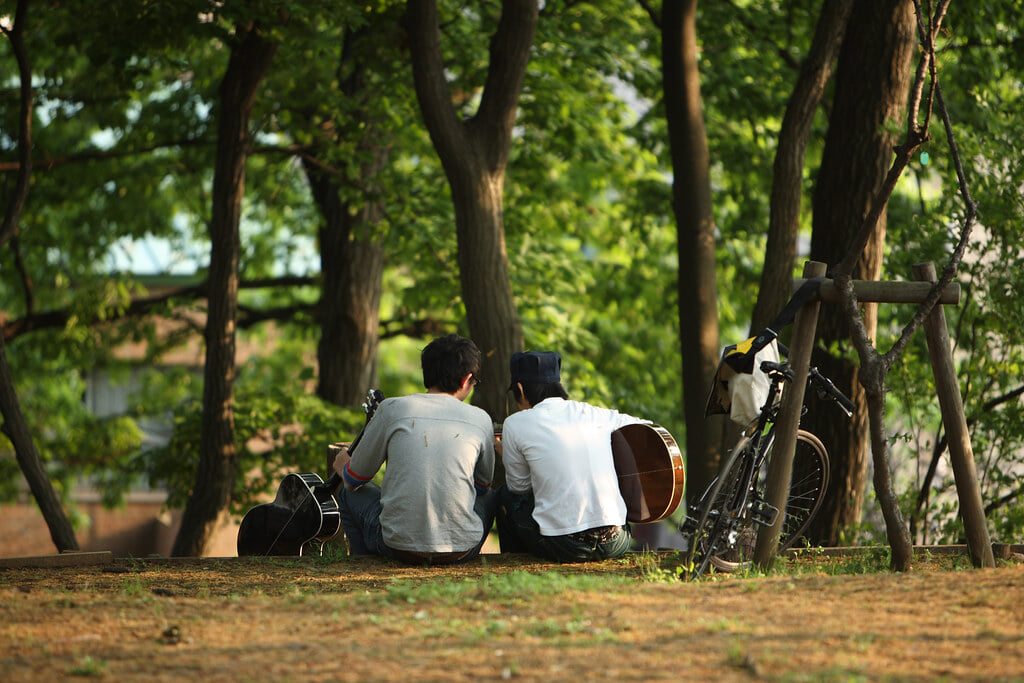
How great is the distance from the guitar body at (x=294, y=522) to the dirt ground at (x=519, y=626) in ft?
2.61

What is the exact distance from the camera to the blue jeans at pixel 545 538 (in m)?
6.18

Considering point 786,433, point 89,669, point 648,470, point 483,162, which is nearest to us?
point 89,669

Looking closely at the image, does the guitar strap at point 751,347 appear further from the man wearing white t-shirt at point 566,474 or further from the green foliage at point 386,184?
the green foliage at point 386,184

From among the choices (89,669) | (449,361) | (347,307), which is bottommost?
(89,669)

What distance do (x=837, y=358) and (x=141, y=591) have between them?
5064 millimetres

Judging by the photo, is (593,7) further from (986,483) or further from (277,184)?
(986,483)

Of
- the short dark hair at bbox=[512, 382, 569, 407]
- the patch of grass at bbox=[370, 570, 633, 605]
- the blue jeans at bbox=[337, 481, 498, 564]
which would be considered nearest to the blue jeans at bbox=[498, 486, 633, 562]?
the blue jeans at bbox=[337, 481, 498, 564]

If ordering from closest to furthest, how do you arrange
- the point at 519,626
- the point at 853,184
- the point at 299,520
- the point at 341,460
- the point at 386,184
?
the point at 519,626
the point at 299,520
the point at 341,460
the point at 853,184
the point at 386,184

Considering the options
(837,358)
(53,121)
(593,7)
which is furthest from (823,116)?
(53,121)

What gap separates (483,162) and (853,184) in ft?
8.97

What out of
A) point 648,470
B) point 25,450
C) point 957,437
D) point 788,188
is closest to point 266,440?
point 25,450

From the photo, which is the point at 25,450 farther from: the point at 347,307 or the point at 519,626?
the point at 347,307

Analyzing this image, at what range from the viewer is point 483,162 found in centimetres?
855

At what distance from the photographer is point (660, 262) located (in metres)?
16.9
